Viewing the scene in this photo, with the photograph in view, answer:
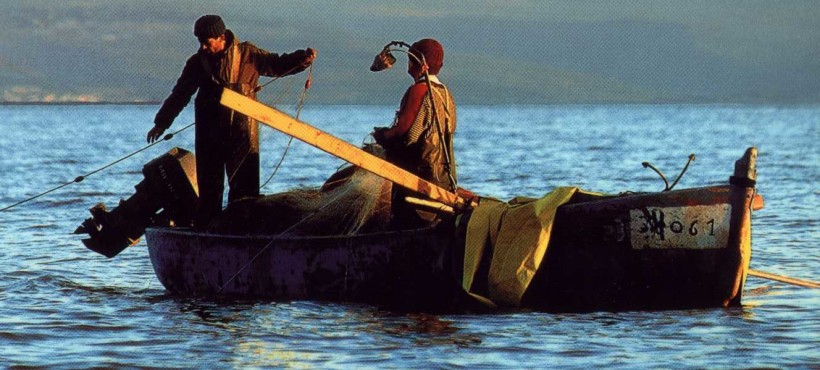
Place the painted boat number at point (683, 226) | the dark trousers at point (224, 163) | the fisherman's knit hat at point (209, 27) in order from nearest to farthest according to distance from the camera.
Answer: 1. the painted boat number at point (683, 226)
2. the fisherman's knit hat at point (209, 27)
3. the dark trousers at point (224, 163)

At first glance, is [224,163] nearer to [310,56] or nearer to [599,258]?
[310,56]

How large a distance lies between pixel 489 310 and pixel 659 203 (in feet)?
4.53

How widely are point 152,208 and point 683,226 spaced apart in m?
4.23

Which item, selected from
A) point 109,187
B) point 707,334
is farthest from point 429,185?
point 109,187

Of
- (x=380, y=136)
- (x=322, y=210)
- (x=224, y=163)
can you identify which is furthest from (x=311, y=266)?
(x=224, y=163)

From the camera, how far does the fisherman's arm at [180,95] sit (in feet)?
34.2

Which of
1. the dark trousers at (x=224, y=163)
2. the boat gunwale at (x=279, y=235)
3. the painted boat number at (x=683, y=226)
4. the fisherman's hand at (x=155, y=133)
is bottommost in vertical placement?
the boat gunwale at (x=279, y=235)

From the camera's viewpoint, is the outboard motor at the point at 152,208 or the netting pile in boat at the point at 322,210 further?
the outboard motor at the point at 152,208

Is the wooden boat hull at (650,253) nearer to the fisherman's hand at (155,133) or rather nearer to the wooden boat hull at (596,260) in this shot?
the wooden boat hull at (596,260)

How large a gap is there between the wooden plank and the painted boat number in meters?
1.28

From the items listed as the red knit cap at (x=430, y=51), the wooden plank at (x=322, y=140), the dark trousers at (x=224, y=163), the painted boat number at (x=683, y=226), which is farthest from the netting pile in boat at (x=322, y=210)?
the painted boat number at (x=683, y=226)

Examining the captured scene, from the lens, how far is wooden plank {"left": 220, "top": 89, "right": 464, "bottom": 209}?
8773 millimetres

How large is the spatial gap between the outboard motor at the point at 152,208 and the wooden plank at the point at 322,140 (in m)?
1.80

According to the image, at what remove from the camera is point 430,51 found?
29.9 ft
